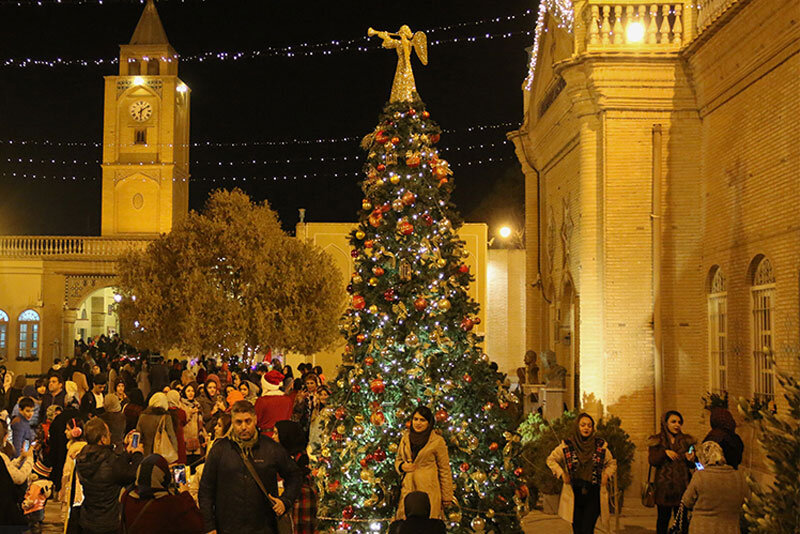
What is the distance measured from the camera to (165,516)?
21.7 ft

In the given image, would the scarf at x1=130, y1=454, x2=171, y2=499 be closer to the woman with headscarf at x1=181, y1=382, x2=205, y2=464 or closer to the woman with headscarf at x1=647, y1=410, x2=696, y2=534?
the woman with headscarf at x1=647, y1=410, x2=696, y2=534

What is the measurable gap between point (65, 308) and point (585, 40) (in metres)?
37.6

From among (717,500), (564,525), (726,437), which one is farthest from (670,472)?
(564,525)

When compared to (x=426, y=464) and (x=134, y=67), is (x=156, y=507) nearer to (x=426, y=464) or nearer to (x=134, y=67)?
(x=426, y=464)

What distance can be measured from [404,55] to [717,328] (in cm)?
632

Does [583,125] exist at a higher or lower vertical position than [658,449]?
higher

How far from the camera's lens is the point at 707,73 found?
1395 centimetres

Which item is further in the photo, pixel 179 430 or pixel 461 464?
pixel 179 430

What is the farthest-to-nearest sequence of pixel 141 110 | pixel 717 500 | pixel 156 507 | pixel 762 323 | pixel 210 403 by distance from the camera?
pixel 141 110
pixel 210 403
pixel 762 323
pixel 717 500
pixel 156 507

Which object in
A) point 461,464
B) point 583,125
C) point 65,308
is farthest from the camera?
point 65,308

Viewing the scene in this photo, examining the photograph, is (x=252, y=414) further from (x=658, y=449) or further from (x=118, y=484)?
(x=658, y=449)

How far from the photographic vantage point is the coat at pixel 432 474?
27.2 ft

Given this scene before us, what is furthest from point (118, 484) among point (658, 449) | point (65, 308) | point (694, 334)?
point (65, 308)

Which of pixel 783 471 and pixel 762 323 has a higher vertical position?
pixel 762 323
